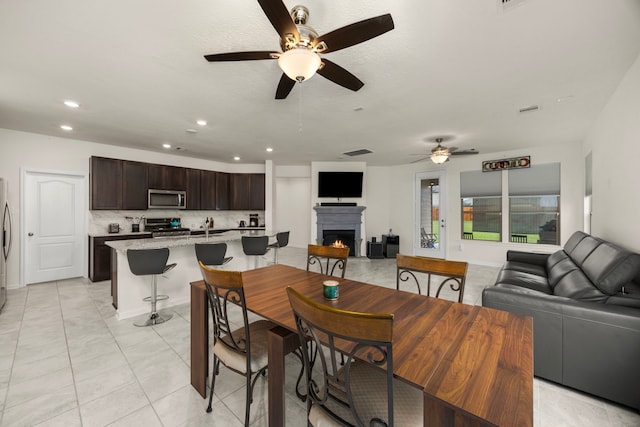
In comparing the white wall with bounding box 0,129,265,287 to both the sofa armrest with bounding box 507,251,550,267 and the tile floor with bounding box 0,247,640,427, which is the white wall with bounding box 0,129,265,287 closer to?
the tile floor with bounding box 0,247,640,427

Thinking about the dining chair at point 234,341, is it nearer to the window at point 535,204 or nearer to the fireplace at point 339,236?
the fireplace at point 339,236

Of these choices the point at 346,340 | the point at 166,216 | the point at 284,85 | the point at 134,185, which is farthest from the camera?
the point at 166,216

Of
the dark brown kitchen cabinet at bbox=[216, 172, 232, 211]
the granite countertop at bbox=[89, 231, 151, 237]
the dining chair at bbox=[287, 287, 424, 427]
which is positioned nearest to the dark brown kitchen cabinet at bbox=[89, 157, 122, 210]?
the granite countertop at bbox=[89, 231, 151, 237]

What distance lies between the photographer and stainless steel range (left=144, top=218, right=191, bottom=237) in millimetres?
5586

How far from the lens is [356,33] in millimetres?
1521

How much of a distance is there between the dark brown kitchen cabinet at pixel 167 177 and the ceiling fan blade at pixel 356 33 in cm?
541

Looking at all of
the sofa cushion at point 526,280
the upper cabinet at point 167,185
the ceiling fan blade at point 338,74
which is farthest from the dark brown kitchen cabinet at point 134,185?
the sofa cushion at point 526,280

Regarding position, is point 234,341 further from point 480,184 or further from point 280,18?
point 480,184

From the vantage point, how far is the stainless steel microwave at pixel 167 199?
220 inches

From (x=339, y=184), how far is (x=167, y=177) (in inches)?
167

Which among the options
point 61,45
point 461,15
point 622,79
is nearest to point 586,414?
point 461,15

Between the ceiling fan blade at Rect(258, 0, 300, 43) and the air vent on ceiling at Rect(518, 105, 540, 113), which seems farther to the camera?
the air vent on ceiling at Rect(518, 105, 540, 113)

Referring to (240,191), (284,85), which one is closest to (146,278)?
(284,85)

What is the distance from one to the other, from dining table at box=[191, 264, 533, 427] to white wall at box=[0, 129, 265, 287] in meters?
4.89
